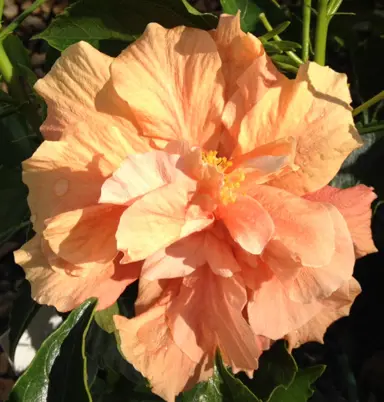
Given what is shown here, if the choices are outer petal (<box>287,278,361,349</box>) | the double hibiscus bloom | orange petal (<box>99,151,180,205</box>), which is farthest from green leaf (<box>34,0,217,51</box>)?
outer petal (<box>287,278,361,349</box>)

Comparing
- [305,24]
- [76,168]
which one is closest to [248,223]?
[76,168]

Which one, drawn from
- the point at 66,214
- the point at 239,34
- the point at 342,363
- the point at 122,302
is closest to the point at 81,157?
the point at 66,214

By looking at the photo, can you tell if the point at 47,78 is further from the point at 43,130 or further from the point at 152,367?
the point at 152,367

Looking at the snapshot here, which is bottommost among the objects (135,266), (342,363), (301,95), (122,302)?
(342,363)

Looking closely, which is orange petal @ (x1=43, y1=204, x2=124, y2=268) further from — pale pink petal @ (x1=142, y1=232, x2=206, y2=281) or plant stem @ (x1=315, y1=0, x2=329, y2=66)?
plant stem @ (x1=315, y1=0, x2=329, y2=66)

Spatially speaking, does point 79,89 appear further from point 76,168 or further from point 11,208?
point 11,208

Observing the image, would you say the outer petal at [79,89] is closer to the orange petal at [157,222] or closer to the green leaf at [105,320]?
the orange petal at [157,222]

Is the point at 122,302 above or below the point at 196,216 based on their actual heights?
below
